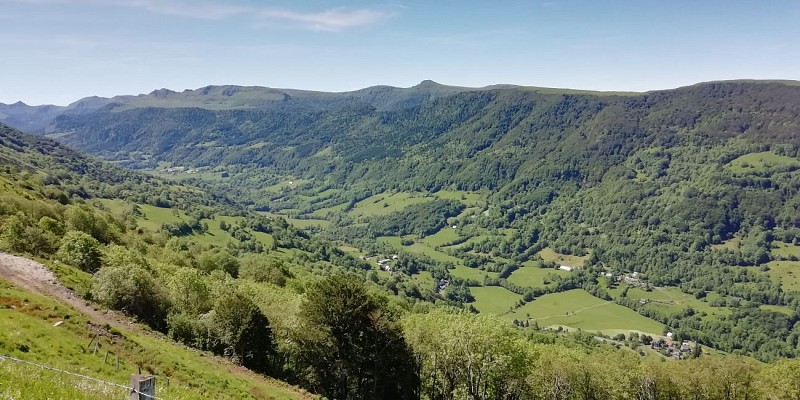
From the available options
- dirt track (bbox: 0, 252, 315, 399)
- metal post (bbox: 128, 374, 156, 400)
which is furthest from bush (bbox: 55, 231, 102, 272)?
metal post (bbox: 128, 374, 156, 400)

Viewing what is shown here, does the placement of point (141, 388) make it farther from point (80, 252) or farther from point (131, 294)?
point (80, 252)

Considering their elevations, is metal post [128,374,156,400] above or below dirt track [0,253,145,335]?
above

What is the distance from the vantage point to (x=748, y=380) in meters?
57.9

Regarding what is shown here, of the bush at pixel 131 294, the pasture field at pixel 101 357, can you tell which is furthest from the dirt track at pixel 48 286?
the pasture field at pixel 101 357

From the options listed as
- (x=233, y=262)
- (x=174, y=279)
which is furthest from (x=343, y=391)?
(x=233, y=262)

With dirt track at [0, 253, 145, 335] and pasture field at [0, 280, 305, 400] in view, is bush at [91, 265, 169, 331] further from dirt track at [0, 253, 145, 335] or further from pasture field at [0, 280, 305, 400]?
pasture field at [0, 280, 305, 400]

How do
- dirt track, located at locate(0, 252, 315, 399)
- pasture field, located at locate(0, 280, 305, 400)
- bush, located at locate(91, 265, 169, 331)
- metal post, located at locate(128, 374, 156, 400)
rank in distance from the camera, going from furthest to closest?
bush, located at locate(91, 265, 169, 331) < dirt track, located at locate(0, 252, 315, 399) < pasture field, located at locate(0, 280, 305, 400) < metal post, located at locate(128, 374, 156, 400)

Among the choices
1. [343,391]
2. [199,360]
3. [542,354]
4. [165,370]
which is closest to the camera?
[165,370]

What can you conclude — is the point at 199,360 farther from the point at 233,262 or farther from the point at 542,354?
the point at 233,262

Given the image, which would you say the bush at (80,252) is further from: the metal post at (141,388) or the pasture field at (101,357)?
the metal post at (141,388)

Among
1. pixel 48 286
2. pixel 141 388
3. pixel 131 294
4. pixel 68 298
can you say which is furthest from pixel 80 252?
pixel 141 388

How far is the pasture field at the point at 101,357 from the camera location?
2652 centimetres

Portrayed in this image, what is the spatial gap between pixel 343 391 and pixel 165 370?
22.4m

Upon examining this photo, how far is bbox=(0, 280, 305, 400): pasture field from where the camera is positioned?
26516 millimetres
